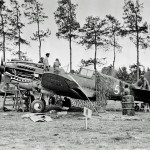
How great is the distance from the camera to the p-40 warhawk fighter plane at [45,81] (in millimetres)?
14562

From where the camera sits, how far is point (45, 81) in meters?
14.6

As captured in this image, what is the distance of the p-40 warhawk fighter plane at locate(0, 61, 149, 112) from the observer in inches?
573

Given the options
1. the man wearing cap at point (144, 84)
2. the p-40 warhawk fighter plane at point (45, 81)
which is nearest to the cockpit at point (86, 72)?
the p-40 warhawk fighter plane at point (45, 81)

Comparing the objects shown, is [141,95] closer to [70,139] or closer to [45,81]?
[45,81]

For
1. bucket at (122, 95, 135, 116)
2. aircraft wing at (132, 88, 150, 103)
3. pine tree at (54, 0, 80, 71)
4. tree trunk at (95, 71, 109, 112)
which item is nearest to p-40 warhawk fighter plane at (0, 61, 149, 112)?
tree trunk at (95, 71, 109, 112)

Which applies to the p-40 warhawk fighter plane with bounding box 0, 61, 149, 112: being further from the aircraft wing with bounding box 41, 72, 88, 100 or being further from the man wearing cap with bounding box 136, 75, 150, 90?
the man wearing cap with bounding box 136, 75, 150, 90

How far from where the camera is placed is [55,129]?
31.1ft

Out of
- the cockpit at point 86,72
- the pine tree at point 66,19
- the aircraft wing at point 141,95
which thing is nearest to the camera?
the cockpit at point 86,72

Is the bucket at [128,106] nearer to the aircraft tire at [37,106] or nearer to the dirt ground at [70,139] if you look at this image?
the aircraft tire at [37,106]

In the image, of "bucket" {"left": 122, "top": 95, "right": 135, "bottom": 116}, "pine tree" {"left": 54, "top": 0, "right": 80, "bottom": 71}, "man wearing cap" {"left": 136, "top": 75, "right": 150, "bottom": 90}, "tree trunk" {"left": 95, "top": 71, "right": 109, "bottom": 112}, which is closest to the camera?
"bucket" {"left": 122, "top": 95, "right": 135, "bottom": 116}

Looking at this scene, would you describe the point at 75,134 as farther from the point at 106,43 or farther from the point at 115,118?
the point at 106,43

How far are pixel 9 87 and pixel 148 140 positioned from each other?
35.0 feet

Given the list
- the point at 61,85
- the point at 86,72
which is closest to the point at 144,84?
the point at 86,72

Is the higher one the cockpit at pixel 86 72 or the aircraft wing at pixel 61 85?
the cockpit at pixel 86 72
